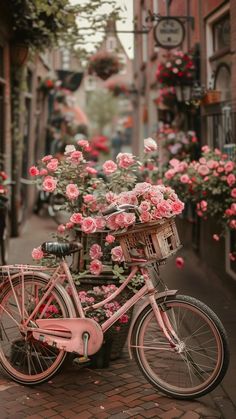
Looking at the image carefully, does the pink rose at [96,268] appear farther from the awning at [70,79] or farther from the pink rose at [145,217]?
the awning at [70,79]

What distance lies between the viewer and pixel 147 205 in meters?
3.72

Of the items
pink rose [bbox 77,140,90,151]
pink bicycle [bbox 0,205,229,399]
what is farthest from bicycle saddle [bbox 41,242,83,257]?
pink rose [bbox 77,140,90,151]

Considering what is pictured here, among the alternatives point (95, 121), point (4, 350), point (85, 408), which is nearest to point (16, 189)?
point (4, 350)

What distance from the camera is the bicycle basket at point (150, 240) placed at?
12.0ft

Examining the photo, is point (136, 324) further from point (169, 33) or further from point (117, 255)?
point (169, 33)

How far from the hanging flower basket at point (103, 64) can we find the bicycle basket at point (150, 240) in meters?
9.72

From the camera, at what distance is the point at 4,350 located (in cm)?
428

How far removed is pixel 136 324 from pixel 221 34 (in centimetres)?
560

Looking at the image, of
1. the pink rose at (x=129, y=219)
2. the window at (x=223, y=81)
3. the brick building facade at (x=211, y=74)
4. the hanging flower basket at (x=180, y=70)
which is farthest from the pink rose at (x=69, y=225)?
the hanging flower basket at (x=180, y=70)

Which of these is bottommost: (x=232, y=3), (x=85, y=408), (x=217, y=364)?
(x=85, y=408)

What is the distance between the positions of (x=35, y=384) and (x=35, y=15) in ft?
22.8

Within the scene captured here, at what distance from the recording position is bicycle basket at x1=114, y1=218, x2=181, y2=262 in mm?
3656

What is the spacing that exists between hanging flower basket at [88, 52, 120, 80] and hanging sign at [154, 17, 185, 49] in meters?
3.66

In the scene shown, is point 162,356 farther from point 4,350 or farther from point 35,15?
point 35,15
